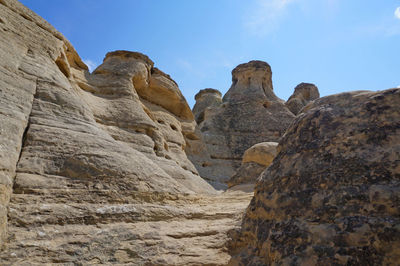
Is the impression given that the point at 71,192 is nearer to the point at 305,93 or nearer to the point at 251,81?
the point at 251,81

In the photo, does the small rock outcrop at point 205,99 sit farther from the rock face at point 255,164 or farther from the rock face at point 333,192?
the rock face at point 333,192

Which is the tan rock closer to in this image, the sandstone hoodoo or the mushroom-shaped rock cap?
the sandstone hoodoo

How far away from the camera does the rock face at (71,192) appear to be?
3199 millimetres

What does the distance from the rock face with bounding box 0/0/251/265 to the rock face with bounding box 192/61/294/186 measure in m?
11.3

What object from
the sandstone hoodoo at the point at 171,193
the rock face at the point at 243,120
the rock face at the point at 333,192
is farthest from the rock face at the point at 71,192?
the rock face at the point at 243,120

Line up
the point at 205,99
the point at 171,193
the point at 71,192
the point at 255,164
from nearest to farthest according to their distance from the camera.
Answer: the point at 71,192 → the point at 171,193 → the point at 255,164 → the point at 205,99

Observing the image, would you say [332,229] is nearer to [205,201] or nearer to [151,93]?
[205,201]

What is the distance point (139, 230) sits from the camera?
145 inches

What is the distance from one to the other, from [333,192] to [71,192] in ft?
10.9

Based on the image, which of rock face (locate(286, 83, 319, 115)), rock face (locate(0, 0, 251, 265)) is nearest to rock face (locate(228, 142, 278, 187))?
rock face (locate(0, 0, 251, 265))

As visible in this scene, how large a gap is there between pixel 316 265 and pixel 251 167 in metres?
7.83

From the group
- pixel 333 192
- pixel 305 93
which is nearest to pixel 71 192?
pixel 333 192

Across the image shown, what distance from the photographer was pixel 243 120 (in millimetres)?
21922

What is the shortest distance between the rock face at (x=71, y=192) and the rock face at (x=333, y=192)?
847 millimetres
